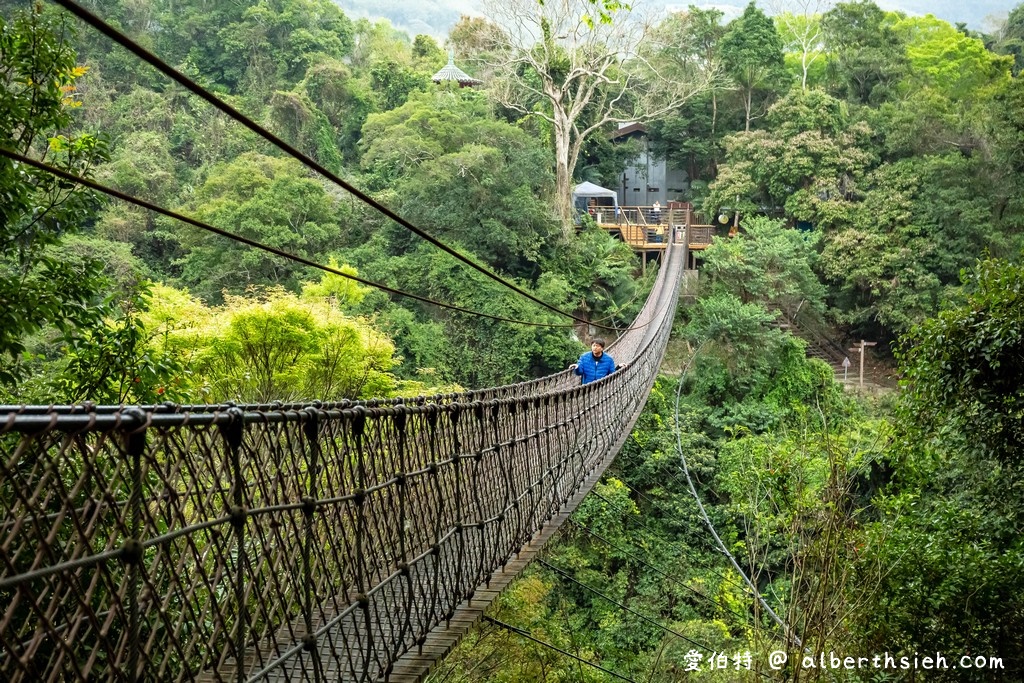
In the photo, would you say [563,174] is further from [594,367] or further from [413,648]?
[413,648]

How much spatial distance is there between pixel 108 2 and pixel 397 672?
1553 cm

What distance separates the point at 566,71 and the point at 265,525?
1195 cm

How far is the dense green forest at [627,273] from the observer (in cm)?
370

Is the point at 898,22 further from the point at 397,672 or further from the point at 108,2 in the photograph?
the point at 397,672

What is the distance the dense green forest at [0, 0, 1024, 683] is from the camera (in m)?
3.70

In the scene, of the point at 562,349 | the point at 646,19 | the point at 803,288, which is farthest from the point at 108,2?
the point at 803,288

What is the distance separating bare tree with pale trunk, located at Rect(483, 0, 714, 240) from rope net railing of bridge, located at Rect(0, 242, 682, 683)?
29.6ft

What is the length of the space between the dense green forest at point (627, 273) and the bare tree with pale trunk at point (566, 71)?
0.30ft

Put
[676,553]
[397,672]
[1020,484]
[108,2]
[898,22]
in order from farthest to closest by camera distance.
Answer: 1. [898,22]
2. [108,2]
3. [676,553]
4. [1020,484]
5. [397,672]

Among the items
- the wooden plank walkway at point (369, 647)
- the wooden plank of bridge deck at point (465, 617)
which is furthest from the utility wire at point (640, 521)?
the wooden plank walkway at point (369, 647)

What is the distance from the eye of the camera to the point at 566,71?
13312 millimetres

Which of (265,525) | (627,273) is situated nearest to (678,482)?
(627,273)

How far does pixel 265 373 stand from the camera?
256 inches

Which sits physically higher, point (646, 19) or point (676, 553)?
point (646, 19)
